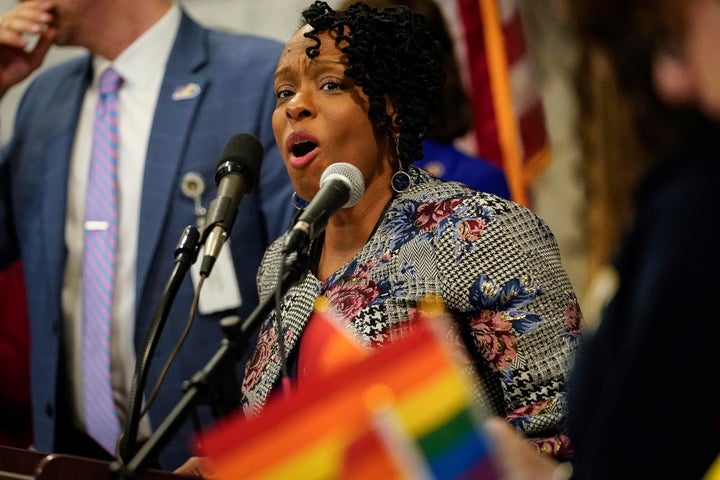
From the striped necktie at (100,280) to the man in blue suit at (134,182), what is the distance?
28 mm

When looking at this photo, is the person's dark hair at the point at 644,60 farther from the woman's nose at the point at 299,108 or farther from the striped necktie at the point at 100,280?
the striped necktie at the point at 100,280

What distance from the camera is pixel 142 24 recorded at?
10.6 ft

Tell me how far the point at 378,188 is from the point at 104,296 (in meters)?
1.10

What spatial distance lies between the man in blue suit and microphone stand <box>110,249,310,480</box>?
1.24 m

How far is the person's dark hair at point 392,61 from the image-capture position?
7.29ft

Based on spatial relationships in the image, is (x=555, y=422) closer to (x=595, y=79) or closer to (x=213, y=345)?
(x=595, y=79)

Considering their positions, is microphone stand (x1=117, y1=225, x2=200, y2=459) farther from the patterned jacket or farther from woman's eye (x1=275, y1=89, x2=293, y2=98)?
woman's eye (x1=275, y1=89, x2=293, y2=98)

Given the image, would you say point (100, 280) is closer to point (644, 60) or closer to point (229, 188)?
point (229, 188)

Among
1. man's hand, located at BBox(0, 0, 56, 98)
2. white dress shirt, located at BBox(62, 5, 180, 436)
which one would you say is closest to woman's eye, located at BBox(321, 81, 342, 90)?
white dress shirt, located at BBox(62, 5, 180, 436)

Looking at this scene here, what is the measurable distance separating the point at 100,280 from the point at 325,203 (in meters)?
1.49

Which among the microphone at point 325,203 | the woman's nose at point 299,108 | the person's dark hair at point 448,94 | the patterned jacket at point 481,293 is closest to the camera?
the microphone at point 325,203

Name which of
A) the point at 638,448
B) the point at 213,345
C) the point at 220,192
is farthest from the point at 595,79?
the point at 213,345

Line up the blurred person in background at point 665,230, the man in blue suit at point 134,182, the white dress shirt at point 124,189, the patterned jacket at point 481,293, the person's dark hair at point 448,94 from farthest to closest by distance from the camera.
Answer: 1. the person's dark hair at point 448,94
2. the white dress shirt at point 124,189
3. the man in blue suit at point 134,182
4. the patterned jacket at point 481,293
5. the blurred person in background at point 665,230

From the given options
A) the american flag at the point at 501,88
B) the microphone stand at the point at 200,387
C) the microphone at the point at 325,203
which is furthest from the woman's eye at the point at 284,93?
the american flag at the point at 501,88
